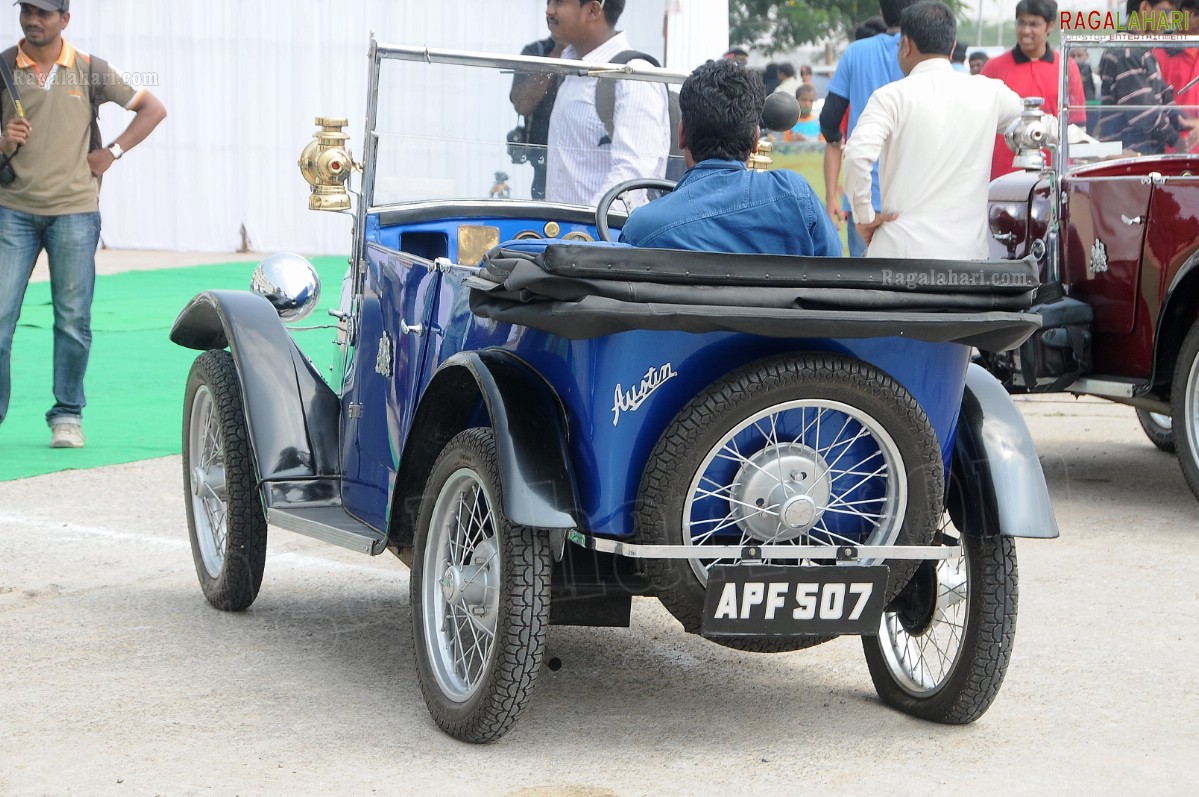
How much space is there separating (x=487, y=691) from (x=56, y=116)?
15.9 ft

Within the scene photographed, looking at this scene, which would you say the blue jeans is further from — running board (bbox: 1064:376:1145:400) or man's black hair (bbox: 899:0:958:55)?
running board (bbox: 1064:376:1145:400)

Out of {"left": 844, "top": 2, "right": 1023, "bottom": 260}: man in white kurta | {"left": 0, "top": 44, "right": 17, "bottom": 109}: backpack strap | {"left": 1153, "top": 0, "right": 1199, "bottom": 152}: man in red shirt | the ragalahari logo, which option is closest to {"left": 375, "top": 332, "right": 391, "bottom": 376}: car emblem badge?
{"left": 844, "top": 2, "right": 1023, "bottom": 260}: man in white kurta

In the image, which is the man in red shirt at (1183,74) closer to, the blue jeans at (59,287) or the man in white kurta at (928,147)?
the man in white kurta at (928,147)

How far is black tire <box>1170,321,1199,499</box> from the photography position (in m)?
6.08

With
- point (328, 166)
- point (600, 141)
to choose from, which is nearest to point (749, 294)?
point (328, 166)

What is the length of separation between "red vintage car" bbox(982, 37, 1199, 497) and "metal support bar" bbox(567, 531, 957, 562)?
3023 mm

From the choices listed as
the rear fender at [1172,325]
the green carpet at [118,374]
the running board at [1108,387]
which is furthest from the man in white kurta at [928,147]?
the green carpet at [118,374]

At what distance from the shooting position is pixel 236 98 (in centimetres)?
1719

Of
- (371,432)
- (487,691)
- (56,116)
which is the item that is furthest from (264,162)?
(487,691)

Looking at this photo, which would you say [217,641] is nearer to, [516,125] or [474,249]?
[474,249]

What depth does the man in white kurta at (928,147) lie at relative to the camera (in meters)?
6.42

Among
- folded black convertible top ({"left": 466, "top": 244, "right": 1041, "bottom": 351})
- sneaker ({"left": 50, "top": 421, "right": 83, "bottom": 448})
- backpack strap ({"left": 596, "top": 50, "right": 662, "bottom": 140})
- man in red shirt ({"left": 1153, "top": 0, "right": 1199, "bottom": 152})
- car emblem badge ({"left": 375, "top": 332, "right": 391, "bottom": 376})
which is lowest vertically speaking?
Result: sneaker ({"left": 50, "top": 421, "right": 83, "bottom": 448})

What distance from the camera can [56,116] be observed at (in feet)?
23.7

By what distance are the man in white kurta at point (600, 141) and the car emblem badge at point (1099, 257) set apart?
2.30 metres
